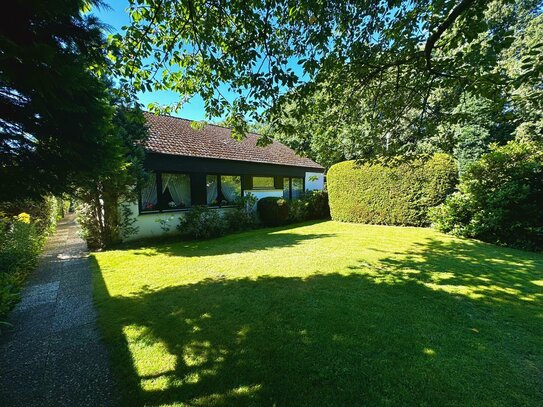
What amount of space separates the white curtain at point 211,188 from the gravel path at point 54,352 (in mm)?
7361

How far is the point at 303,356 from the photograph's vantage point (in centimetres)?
274

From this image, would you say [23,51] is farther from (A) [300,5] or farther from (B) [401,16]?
(B) [401,16]

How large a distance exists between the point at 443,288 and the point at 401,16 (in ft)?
17.5

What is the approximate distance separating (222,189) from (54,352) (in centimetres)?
1021

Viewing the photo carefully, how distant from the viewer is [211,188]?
12383 mm

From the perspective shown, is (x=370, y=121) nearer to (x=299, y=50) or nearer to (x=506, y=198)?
(x=299, y=50)

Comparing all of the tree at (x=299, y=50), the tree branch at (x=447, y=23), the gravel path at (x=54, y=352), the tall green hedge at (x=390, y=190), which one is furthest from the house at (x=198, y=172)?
the tree branch at (x=447, y=23)

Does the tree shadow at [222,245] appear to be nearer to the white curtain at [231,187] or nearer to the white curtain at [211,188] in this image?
the white curtain at [211,188]

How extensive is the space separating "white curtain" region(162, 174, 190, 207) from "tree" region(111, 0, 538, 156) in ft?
21.6

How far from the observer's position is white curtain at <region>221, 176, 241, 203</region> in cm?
1290

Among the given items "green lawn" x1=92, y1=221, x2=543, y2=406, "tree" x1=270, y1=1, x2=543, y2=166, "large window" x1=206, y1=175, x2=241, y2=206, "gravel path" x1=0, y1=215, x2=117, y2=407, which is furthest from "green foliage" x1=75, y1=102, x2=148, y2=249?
"tree" x1=270, y1=1, x2=543, y2=166

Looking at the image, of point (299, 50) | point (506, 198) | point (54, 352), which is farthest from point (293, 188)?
point (54, 352)

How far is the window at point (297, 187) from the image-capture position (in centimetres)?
1770

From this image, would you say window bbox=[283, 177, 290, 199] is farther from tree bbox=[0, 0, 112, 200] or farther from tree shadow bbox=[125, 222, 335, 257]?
tree bbox=[0, 0, 112, 200]
